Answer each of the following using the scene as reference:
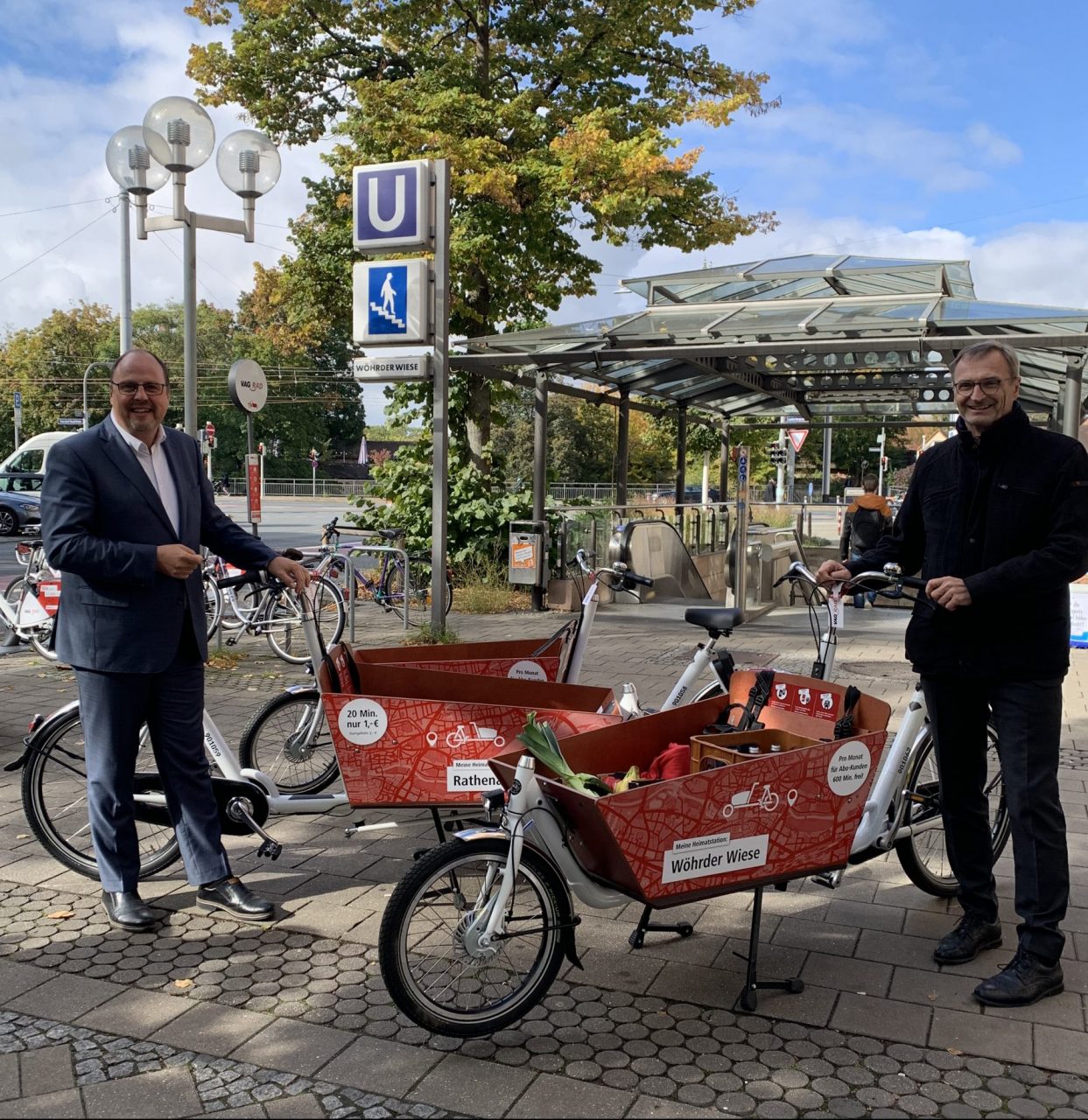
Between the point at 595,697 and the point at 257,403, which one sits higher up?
the point at 257,403

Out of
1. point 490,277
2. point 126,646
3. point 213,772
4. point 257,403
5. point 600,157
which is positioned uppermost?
point 600,157

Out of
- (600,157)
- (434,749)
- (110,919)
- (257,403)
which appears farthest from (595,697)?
(600,157)

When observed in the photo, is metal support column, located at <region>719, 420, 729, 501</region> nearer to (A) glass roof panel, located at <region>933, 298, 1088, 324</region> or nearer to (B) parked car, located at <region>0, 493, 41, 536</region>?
(A) glass roof panel, located at <region>933, 298, 1088, 324</region>

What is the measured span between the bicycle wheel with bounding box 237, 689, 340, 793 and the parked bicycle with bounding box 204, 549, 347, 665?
417cm

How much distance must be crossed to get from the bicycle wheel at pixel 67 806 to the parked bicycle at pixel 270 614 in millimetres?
4555

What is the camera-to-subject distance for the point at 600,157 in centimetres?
1384

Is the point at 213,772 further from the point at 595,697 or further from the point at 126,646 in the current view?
the point at 595,697

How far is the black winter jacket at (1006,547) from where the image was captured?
10.3 feet

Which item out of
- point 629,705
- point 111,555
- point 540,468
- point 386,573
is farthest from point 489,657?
point 540,468

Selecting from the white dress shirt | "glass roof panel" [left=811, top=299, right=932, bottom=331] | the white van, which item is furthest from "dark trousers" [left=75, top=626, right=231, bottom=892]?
the white van

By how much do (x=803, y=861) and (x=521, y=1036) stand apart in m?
0.94

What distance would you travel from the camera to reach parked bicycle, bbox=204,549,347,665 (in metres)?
9.08

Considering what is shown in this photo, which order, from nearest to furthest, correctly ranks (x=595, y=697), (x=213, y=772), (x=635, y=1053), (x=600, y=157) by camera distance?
1. (x=635, y=1053)
2. (x=595, y=697)
3. (x=213, y=772)
4. (x=600, y=157)

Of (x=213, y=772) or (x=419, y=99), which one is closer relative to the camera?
(x=213, y=772)
